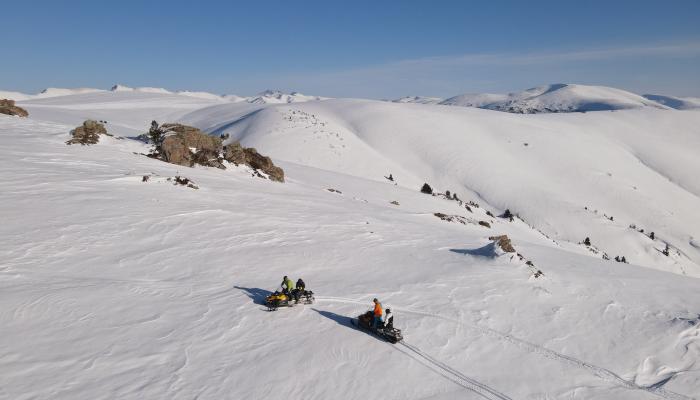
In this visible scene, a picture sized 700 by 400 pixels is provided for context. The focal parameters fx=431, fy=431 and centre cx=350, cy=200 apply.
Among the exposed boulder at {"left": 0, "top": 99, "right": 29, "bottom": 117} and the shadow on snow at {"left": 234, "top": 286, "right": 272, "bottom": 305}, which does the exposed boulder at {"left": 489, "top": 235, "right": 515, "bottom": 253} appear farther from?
the exposed boulder at {"left": 0, "top": 99, "right": 29, "bottom": 117}

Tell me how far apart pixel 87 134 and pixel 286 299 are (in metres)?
24.6

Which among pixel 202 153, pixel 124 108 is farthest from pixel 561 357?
pixel 124 108

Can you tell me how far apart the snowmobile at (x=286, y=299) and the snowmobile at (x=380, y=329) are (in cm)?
175

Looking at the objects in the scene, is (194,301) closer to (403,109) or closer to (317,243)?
(317,243)

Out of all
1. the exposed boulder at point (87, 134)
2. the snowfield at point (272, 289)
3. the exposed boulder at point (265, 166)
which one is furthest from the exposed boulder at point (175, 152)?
the exposed boulder at point (87, 134)

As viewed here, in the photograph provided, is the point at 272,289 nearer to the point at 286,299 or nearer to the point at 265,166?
the point at 286,299

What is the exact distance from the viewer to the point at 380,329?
1162cm

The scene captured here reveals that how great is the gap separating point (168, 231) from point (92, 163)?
11.3m

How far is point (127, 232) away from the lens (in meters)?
16.7

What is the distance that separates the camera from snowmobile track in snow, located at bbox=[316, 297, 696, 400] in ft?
33.7

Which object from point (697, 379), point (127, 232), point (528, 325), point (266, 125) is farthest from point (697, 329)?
point (266, 125)

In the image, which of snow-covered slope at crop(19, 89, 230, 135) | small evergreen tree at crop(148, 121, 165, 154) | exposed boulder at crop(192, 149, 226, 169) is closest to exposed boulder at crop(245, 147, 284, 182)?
exposed boulder at crop(192, 149, 226, 169)

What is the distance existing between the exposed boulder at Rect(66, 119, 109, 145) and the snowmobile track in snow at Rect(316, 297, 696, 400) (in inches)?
947

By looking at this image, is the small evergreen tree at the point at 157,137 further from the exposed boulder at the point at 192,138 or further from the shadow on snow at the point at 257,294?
the shadow on snow at the point at 257,294
